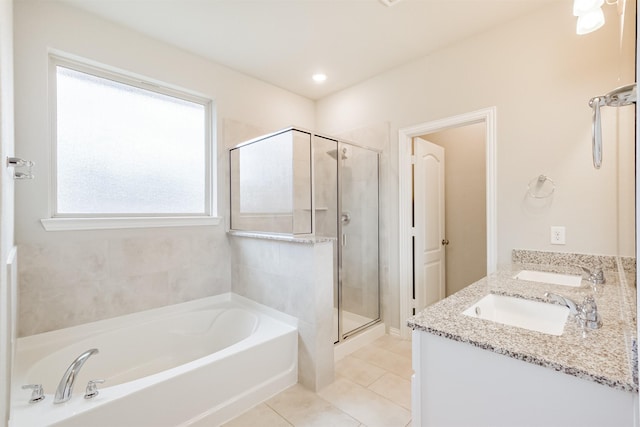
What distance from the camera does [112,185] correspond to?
2248 millimetres

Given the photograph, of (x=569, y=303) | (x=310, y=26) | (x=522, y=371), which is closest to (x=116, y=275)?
(x=310, y=26)

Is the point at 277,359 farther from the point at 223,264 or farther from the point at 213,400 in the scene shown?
the point at 223,264

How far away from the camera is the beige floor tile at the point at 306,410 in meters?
1.71

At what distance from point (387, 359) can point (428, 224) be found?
135cm

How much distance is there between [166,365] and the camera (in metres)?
2.20

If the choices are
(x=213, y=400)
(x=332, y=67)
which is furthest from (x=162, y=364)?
(x=332, y=67)

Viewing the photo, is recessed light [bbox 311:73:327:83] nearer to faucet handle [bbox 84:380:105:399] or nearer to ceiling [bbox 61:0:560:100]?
ceiling [bbox 61:0:560:100]

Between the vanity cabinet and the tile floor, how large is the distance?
2.67 ft

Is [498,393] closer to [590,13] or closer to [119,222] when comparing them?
[590,13]

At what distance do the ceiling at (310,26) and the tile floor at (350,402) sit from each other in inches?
103

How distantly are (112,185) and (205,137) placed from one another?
887 millimetres

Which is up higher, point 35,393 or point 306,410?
point 35,393

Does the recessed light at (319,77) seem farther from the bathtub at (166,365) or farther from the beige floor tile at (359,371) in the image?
the beige floor tile at (359,371)

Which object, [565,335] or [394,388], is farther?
[394,388]
